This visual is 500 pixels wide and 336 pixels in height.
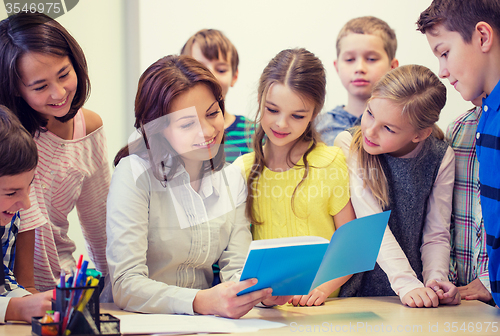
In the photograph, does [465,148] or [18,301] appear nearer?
[18,301]

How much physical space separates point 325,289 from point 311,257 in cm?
31

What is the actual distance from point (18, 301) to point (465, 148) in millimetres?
1147

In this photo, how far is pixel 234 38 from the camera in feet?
6.34

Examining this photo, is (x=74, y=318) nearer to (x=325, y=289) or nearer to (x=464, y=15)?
(x=325, y=289)

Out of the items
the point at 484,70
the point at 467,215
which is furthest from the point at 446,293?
the point at 484,70

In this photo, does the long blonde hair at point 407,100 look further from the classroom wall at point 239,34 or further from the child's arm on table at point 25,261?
the child's arm on table at point 25,261

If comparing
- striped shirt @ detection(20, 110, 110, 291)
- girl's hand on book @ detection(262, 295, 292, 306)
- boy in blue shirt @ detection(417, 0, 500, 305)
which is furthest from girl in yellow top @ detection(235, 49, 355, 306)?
striped shirt @ detection(20, 110, 110, 291)

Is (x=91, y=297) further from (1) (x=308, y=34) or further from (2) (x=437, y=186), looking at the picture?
(1) (x=308, y=34)

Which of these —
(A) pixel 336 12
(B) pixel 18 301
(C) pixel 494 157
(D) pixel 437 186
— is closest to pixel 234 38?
(A) pixel 336 12

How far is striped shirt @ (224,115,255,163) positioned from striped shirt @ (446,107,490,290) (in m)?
0.59

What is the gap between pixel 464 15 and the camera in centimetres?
93

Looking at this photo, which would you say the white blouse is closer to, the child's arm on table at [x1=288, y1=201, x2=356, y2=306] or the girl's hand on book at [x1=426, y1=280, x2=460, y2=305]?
A: the child's arm on table at [x1=288, y1=201, x2=356, y2=306]

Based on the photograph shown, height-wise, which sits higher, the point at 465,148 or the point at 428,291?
the point at 465,148

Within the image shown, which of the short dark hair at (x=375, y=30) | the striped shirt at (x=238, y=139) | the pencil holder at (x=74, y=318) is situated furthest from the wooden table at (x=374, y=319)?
the short dark hair at (x=375, y=30)
